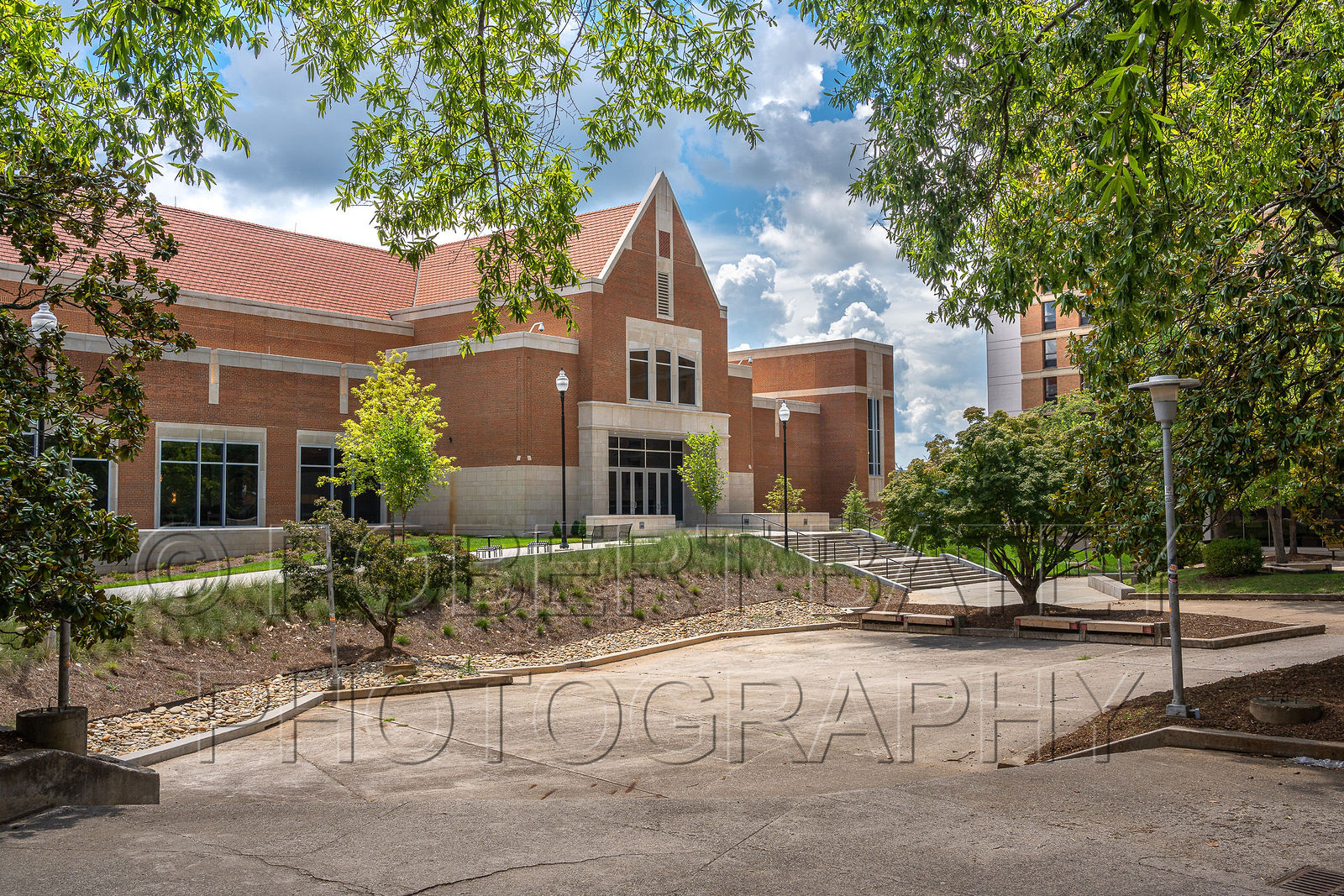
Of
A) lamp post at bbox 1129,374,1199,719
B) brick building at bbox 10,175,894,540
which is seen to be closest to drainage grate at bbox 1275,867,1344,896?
lamp post at bbox 1129,374,1199,719

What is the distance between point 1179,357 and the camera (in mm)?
10312

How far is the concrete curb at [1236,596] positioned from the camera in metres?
26.0

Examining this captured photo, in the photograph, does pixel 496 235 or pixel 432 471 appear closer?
pixel 496 235

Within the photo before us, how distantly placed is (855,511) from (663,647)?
27218mm

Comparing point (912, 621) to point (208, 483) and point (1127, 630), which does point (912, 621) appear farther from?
point (208, 483)

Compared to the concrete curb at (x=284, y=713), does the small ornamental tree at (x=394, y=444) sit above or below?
above

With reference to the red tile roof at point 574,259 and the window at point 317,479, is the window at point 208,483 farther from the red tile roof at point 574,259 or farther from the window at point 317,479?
the red tile roof at point 574,259

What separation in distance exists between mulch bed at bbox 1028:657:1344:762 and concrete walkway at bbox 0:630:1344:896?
0.61 metres

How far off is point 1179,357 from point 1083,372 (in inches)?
37.6

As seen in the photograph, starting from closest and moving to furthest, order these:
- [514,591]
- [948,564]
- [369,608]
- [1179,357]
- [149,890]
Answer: [149,890] < [1179,357] < [369,608] < [514,591] < [948,564]

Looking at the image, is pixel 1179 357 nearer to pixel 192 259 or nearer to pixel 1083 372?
pixel 1083 372

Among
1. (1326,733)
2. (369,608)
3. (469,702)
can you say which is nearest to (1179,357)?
(1326,733)

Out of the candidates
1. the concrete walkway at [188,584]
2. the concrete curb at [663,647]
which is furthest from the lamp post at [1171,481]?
the concrete walkway at [188,584]

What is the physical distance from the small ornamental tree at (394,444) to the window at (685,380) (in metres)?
15.2
